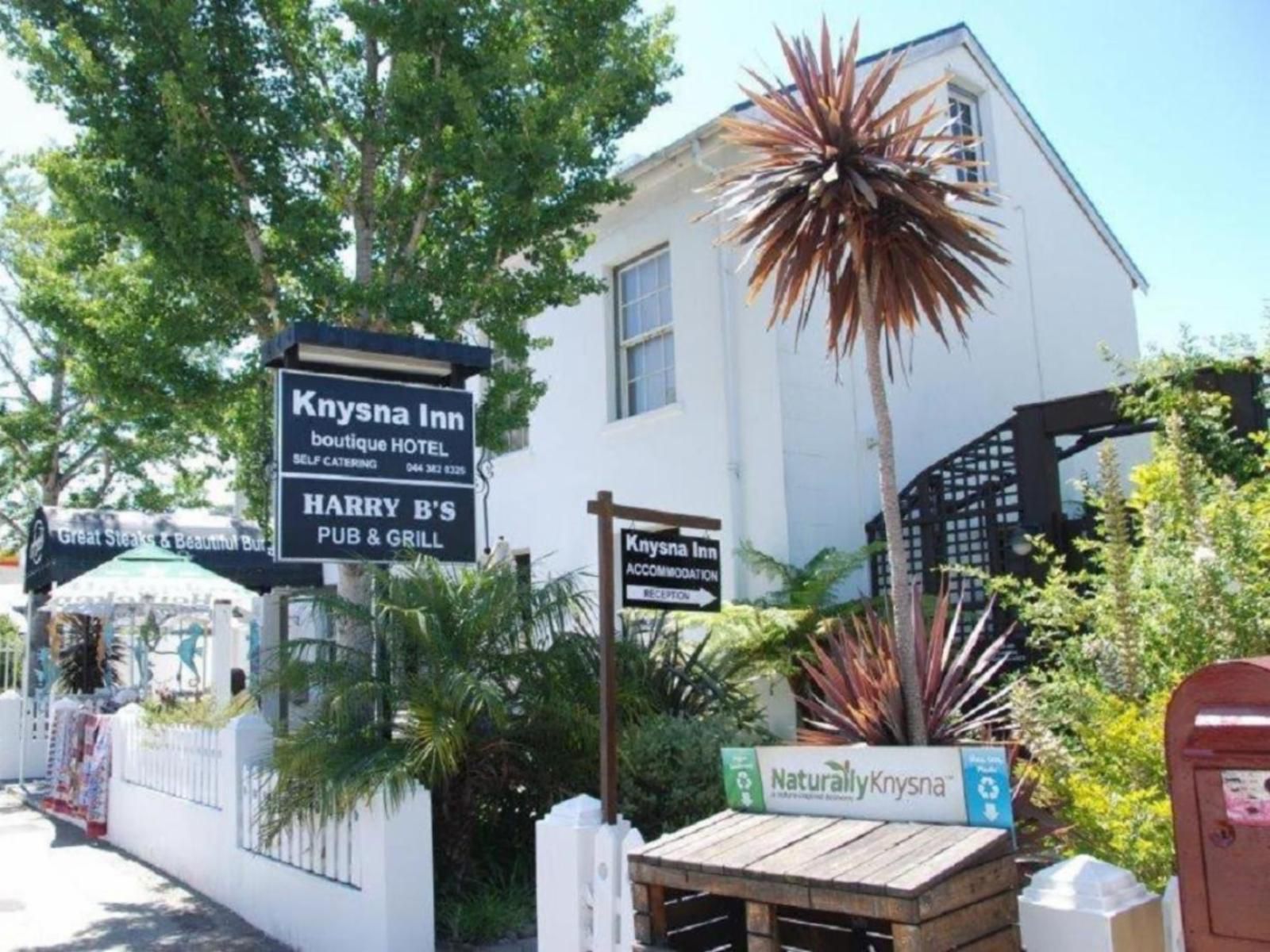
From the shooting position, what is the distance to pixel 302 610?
16797mm

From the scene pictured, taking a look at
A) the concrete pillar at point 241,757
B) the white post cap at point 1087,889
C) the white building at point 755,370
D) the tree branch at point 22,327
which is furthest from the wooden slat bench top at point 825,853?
the tree branch at point 22,327

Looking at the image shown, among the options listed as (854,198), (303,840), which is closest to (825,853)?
(854,198)

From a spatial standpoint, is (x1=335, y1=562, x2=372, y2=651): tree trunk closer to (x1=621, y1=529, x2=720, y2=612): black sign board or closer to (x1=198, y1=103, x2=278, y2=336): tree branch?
(x1=621, y1=529, x2=720, y2=612): black sign board

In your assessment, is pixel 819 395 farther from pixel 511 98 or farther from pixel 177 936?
pixel 177 936

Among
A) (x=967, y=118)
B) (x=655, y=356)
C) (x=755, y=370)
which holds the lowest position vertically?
(x=755, y=370)

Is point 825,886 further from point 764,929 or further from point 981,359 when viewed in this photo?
point 981,359

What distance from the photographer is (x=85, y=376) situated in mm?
10047

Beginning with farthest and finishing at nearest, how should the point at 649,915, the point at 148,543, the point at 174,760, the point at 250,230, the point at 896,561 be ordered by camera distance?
the point at 148,543 → the point at 250,230 → the point at 174,760 → the point at 896,561 → the point at 649,915

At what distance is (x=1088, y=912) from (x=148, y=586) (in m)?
10.5

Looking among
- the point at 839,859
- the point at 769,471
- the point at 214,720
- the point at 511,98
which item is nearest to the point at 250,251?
the point at 511,98

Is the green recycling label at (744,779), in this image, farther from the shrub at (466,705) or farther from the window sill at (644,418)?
the window sill at (644,418)

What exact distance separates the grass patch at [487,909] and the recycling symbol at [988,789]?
139 inches

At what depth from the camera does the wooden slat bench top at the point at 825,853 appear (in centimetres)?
318

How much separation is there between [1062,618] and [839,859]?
257cm
